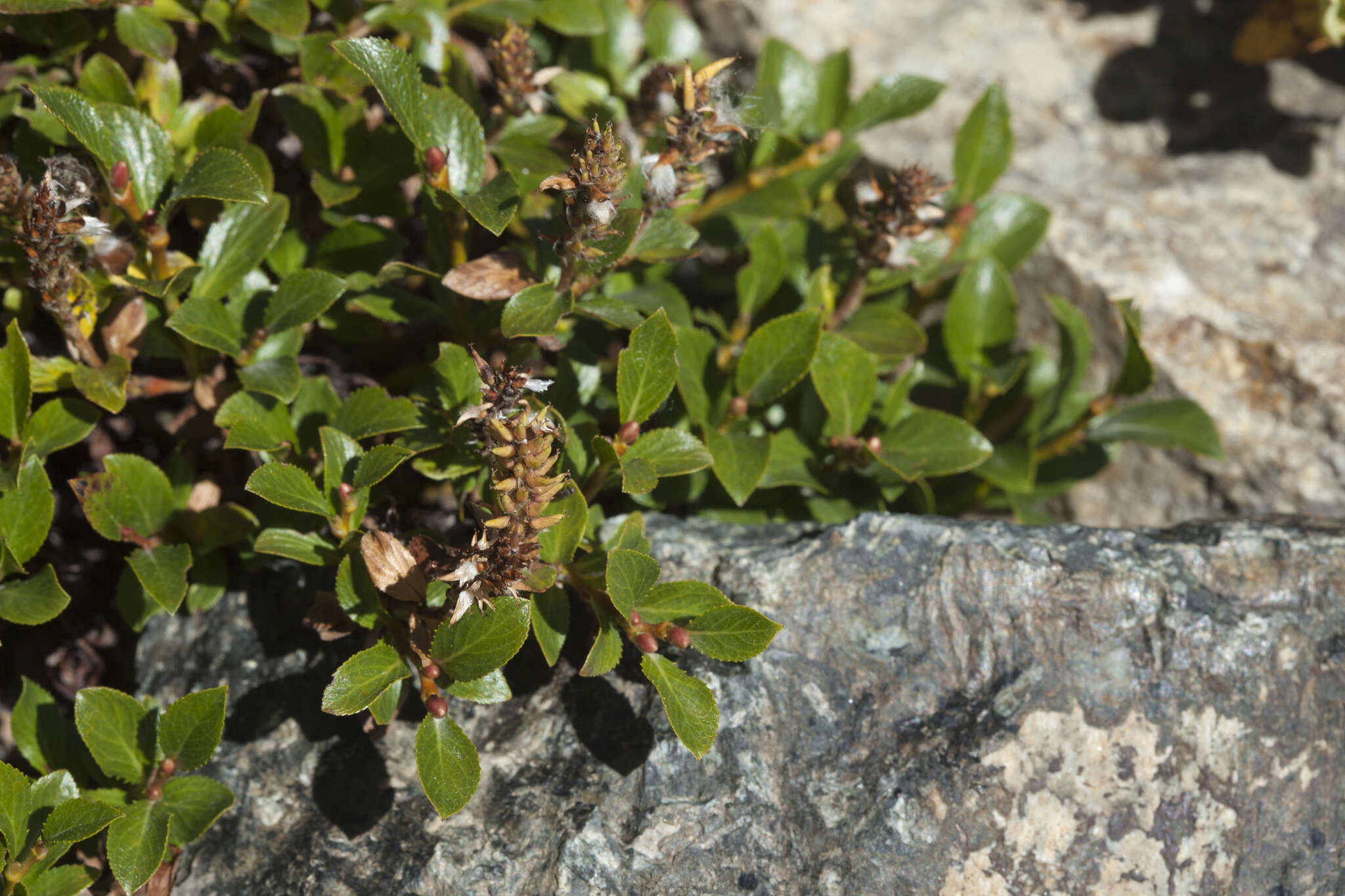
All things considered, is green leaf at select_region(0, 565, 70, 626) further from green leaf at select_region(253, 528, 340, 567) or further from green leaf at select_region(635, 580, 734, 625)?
green leaf at select_region(635, 580, 734, 625)

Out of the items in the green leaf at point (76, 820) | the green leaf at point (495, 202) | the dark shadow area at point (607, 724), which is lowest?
the dark shadow area at point (607, 724)

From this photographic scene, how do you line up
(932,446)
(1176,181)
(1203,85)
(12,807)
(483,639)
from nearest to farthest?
(483,639) < (12,807) < (932,446) < (1176,181) < (1203,85)

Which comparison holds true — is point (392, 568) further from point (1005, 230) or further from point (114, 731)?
point (1005, 230)

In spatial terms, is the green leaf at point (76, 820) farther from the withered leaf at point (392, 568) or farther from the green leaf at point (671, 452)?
Answer: the green leaf at point (671, 452)

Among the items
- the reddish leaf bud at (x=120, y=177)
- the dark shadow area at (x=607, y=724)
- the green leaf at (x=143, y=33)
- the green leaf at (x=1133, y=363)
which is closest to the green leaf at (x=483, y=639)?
the dark shadow area at (x=607, y=724)

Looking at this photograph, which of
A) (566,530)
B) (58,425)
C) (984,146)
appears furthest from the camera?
(984,146)

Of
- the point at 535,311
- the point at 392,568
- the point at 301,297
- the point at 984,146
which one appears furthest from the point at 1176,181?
the point at 392,568
